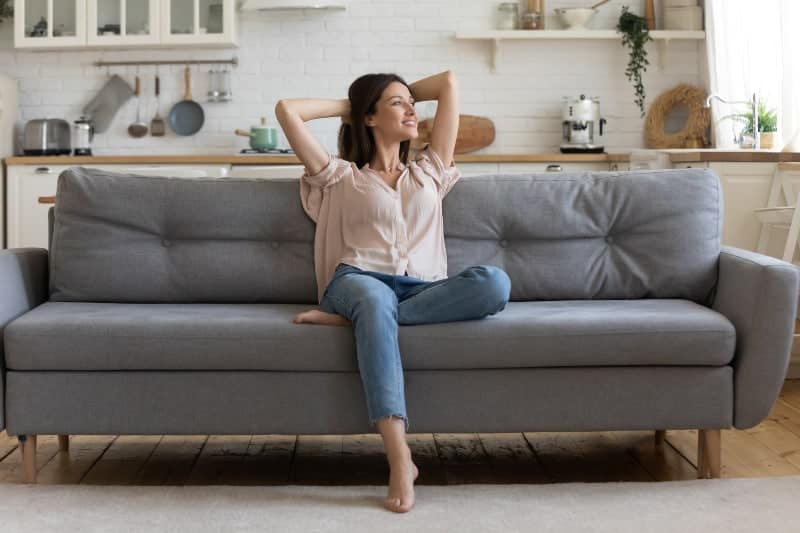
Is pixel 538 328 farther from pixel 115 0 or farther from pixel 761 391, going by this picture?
pixel 115 0

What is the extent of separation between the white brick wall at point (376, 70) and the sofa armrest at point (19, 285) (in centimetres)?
325

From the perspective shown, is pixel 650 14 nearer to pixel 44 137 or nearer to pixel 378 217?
pixel 44 137

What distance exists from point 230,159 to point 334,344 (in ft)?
10.7

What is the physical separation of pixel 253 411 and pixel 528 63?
4086 mm

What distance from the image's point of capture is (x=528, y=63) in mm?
6309

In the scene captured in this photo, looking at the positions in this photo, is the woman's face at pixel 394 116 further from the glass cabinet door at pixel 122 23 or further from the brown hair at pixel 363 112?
the glass cabinet door at pixel 122 23

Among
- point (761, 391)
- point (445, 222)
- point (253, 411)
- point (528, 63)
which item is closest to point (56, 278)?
point (253, 411)

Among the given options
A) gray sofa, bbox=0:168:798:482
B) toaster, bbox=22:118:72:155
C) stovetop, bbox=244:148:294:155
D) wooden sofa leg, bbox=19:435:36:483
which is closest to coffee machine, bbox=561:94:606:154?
stovetop, bbox=244:148:294:155

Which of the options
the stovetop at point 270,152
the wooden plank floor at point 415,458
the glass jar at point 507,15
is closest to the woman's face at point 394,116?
the wooden plank floor at point 415,458

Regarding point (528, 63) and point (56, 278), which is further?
point (528, 63)

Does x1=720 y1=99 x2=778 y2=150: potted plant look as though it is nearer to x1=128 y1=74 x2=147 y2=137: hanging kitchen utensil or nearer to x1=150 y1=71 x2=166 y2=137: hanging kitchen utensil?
x1=150 y1=71 x2=166 y2=137: hanging kitchen utensil

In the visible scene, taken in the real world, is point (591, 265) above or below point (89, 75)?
below

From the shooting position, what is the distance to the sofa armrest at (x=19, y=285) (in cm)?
276

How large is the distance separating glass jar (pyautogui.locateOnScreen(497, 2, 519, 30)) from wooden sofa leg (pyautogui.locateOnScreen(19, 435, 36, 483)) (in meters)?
4.16
